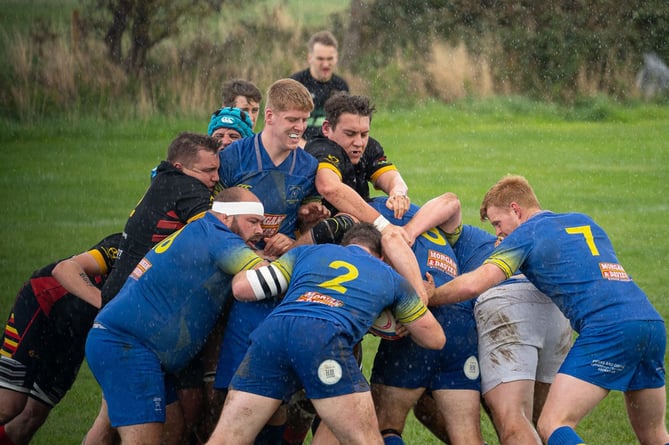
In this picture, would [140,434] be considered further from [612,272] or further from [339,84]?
[339,84]

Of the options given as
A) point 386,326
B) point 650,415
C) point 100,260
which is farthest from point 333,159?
point 650,415

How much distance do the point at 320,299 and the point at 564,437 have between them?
1.64 m

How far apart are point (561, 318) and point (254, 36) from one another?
66.9ft

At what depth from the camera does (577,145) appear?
23.5 m

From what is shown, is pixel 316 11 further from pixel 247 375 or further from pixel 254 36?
pixel 247 375

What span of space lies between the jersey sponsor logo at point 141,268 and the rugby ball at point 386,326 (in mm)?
1437

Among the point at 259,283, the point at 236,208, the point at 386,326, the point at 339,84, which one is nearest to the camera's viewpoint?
the point at 259,283

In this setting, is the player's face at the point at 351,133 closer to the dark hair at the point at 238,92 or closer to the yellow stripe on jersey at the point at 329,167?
the yellow stripe on jersey at the point at 329,167

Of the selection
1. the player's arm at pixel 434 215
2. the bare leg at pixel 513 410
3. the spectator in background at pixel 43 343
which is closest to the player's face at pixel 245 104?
the spectator in background at pixel 43 343

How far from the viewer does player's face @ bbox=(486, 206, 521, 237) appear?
7426mm

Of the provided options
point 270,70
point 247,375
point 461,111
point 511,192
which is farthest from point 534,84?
point 247,375

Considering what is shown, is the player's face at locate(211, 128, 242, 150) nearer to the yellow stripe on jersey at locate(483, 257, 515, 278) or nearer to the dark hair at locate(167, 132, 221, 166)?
the dark hair at locate(167, 132, 221, 166)

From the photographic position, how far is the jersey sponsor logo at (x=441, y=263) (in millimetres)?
7246

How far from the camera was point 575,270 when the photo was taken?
269 inches
